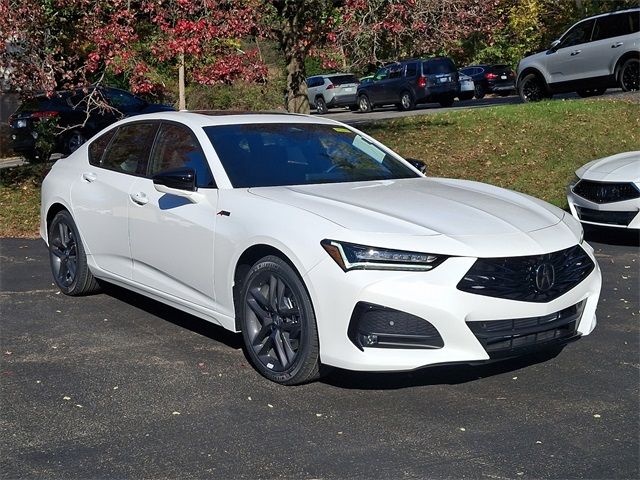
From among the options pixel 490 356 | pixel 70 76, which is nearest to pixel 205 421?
pixel 490 356

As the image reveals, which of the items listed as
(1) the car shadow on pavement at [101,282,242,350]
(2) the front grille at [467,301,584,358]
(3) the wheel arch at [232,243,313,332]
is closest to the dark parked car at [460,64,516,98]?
(1) the car shadow on pavement at [101,282,242,350]

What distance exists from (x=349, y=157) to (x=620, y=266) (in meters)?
3.56

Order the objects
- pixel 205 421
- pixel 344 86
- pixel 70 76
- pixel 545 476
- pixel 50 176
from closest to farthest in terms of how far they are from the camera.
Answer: pixel 545 476 → pixel 205 421 → pixel 50 176 → pixel 70 76 → pixel 344 86

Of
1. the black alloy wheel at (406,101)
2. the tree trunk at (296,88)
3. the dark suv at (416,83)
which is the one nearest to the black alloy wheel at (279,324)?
the tree trunk at (296,88)

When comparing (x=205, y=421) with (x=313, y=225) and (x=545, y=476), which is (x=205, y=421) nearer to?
(x=313, y=225)

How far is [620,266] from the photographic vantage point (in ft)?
30.7

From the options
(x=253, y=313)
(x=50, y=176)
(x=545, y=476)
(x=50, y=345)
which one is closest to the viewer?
(x=545, y=476)

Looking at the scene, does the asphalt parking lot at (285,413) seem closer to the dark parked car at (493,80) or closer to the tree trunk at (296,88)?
the tree trunk at (296,88)

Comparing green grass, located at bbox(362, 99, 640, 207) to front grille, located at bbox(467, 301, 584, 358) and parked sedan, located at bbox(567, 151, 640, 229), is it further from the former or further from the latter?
front grille, located at bbox(467, 301, 584, 358)

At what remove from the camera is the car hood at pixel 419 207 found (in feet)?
18.3

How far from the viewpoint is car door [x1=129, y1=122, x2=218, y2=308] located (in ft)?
20.9

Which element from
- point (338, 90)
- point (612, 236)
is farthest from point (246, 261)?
point (338, 90)

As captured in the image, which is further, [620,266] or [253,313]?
[620,266]

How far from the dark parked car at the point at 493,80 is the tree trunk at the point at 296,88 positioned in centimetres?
2486
